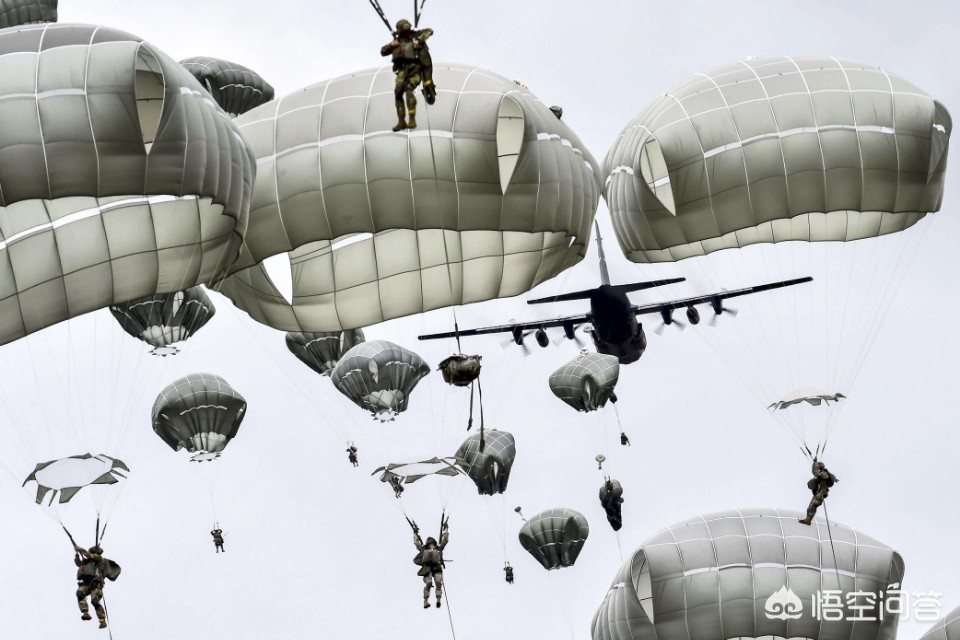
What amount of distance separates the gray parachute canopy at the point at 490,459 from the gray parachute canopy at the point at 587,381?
2.37 m

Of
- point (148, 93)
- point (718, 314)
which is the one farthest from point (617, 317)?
point (148, 93)

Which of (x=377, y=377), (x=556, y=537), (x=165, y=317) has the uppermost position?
(x=165, y=317)

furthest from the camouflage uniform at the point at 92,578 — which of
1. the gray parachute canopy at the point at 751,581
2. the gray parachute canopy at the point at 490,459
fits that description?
the gray parachute canopy at the point at 490,459

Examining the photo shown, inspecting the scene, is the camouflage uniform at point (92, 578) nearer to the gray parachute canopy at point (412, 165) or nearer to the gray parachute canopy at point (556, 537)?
the gray parachute canopy at point (412, 165)

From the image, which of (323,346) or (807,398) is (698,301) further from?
(807,398)

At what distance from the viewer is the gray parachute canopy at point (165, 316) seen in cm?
3650

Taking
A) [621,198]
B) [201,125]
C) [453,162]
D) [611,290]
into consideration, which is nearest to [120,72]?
[201,125]

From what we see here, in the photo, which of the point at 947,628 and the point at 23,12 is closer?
the point at 947,628

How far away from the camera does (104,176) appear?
18.5 metres

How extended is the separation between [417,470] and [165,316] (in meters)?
14.6

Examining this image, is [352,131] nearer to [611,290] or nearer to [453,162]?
[453,162]

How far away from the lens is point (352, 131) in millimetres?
22531

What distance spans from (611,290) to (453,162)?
2186cm

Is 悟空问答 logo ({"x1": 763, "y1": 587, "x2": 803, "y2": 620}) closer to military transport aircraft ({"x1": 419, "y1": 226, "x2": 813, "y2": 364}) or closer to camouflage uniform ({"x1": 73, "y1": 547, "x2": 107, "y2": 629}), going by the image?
camouflage uniform ({"x1": 73, "y1": 547, "x2": 107, "y2": 629})
